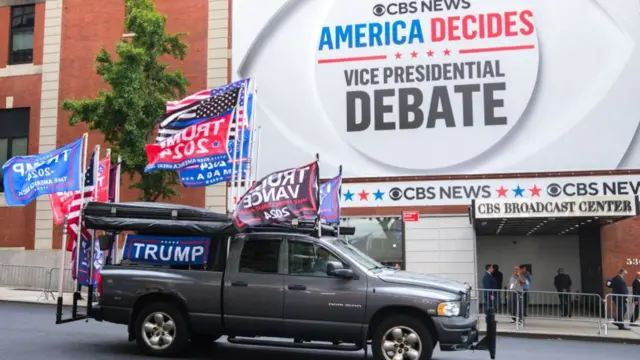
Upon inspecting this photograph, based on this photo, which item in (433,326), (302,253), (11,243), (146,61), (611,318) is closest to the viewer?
(433,326)

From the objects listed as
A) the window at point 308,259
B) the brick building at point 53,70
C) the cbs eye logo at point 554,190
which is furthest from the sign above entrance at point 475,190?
the window at point 308,259

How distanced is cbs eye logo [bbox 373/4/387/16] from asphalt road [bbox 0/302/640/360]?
40.8 ft

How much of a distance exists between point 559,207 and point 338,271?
33.6 ft

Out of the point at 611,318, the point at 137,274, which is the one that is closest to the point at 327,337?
the point at 137,274

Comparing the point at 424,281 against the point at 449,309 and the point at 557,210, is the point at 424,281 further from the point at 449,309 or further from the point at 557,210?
the point at 557,210

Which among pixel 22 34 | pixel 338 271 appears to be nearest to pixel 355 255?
pixel 338 271

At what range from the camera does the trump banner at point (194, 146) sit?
1166 cm

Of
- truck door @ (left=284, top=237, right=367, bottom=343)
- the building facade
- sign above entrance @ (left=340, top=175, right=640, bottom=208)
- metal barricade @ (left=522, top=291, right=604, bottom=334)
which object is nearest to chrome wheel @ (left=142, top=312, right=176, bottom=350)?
truck door @ (left=284, top=237, right=367, bottom=343)

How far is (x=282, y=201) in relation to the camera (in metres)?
9.66

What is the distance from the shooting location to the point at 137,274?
32.1 ft

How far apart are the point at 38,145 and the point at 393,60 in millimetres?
13595

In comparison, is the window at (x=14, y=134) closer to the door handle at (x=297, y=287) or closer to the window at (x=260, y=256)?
the window at (x=260, y=256)

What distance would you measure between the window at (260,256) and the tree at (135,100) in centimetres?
999

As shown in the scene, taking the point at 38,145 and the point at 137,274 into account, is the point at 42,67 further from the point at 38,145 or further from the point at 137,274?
the point at 137,274
